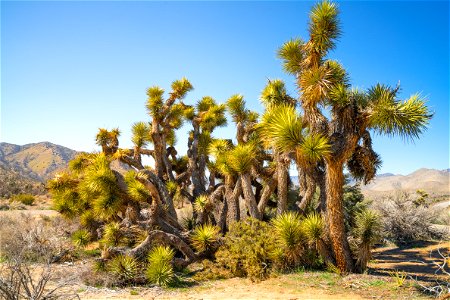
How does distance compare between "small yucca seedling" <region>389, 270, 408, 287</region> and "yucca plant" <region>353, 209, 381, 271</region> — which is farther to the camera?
"yucca plant" <region>353, 209, 381, 271</region>

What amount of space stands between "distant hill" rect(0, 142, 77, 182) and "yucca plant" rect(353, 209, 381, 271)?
70263 mm

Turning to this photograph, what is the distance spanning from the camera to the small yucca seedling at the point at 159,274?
7.12 meters

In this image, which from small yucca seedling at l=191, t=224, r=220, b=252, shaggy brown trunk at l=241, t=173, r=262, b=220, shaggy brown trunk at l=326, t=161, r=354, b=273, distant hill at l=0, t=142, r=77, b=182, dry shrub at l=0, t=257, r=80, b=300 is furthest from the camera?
distant hill at l=0, t=142, r=77, b=182

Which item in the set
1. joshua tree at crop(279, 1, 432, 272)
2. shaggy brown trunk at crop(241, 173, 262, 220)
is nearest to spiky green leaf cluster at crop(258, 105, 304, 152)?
joshua tree at crop(279, 1, 432, 272)

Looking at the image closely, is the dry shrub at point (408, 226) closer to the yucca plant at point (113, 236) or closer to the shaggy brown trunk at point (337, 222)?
the shaggy brown trunk at point (337, 222)

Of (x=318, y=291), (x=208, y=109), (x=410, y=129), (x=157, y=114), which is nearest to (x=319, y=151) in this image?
(x=410, y=129)

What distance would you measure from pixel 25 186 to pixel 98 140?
26.7 metres

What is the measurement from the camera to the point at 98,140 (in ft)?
36.2

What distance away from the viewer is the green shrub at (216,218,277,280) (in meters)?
7.77

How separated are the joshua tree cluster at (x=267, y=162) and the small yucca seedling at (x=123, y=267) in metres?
0.31

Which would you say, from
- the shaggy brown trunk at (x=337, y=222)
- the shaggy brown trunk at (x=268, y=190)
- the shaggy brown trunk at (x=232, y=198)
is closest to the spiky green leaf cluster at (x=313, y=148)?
the shaggy brown trunk at (x=337, y=222)

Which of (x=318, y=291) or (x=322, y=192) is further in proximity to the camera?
(x=322, y=192)

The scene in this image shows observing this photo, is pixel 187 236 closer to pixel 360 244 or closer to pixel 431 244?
pixel 360 244

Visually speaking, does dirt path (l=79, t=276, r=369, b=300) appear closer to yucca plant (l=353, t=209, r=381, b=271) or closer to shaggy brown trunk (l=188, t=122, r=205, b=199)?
yucca plant (l=353, t=209, r=381, b=271)
